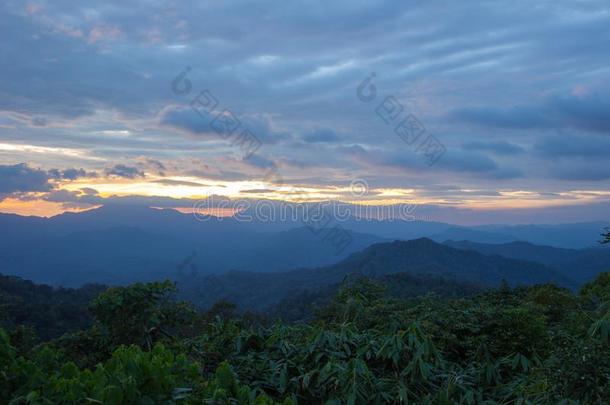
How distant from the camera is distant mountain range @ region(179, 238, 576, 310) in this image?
315 feet

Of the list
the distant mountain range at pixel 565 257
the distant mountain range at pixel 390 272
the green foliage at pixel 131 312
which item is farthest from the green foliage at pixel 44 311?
the distant mountain range at pixel 565 257

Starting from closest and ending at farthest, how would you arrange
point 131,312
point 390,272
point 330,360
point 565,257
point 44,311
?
point 330,360 < point 131,312 < point 44,311 < point 390,272 < point 565,257

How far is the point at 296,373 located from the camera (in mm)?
7035

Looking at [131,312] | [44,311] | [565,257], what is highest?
[131,312]

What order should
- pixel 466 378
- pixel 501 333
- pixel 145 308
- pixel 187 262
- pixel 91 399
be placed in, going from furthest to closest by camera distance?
pixel 187 262
pixel 145 308
pixel 501 333
pixel 466 378
pixel 91 399

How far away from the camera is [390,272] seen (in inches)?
3804

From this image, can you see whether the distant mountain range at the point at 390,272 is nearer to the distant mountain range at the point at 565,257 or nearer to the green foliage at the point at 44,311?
the distant mountain range at the point at 565,257

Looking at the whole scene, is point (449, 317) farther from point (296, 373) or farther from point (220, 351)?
point (220, 351)

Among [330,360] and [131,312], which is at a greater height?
[330,360]

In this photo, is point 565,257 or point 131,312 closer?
point 131,312

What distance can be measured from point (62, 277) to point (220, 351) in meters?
179

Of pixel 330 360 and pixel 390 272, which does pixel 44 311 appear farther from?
pixel 390 272

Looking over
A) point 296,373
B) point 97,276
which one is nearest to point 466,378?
point 296,373

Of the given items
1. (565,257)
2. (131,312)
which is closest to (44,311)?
(131,312)
